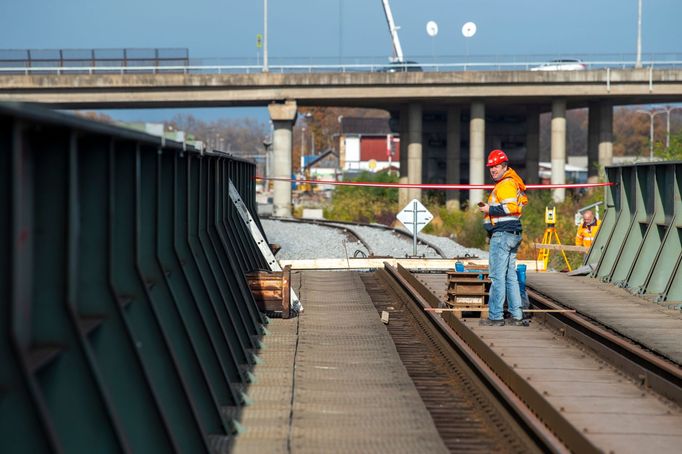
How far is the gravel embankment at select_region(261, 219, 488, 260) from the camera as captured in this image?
27750 mm

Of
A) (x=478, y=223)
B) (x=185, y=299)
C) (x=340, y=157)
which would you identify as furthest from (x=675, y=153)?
(x=340, y=157)

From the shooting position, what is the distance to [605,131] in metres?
61.6

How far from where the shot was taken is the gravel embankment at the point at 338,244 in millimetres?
27750

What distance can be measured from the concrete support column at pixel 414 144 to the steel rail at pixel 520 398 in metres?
46.9

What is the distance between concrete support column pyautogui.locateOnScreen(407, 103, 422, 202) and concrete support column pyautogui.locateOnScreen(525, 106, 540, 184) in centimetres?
992

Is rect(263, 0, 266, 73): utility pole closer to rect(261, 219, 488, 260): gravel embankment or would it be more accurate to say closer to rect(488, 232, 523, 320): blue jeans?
rect(261, 219, 488, 260): gravel embankment

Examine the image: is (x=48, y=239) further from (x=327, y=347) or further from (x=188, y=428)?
(x=327, y=347)

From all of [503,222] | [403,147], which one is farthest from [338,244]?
[403,147]

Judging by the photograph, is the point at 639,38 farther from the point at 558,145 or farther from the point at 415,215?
the point at 415,215

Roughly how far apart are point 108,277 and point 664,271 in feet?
36.3

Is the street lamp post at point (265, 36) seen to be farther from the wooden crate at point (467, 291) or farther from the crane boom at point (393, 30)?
the wooden crate at point (467, 291)

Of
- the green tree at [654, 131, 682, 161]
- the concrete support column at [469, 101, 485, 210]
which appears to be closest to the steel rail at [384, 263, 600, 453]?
the green tree at [654, 131, 682, 161]

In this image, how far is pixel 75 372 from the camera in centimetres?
543

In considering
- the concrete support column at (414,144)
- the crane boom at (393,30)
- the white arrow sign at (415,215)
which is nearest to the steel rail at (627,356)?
the white arrow sign at (415,215)
